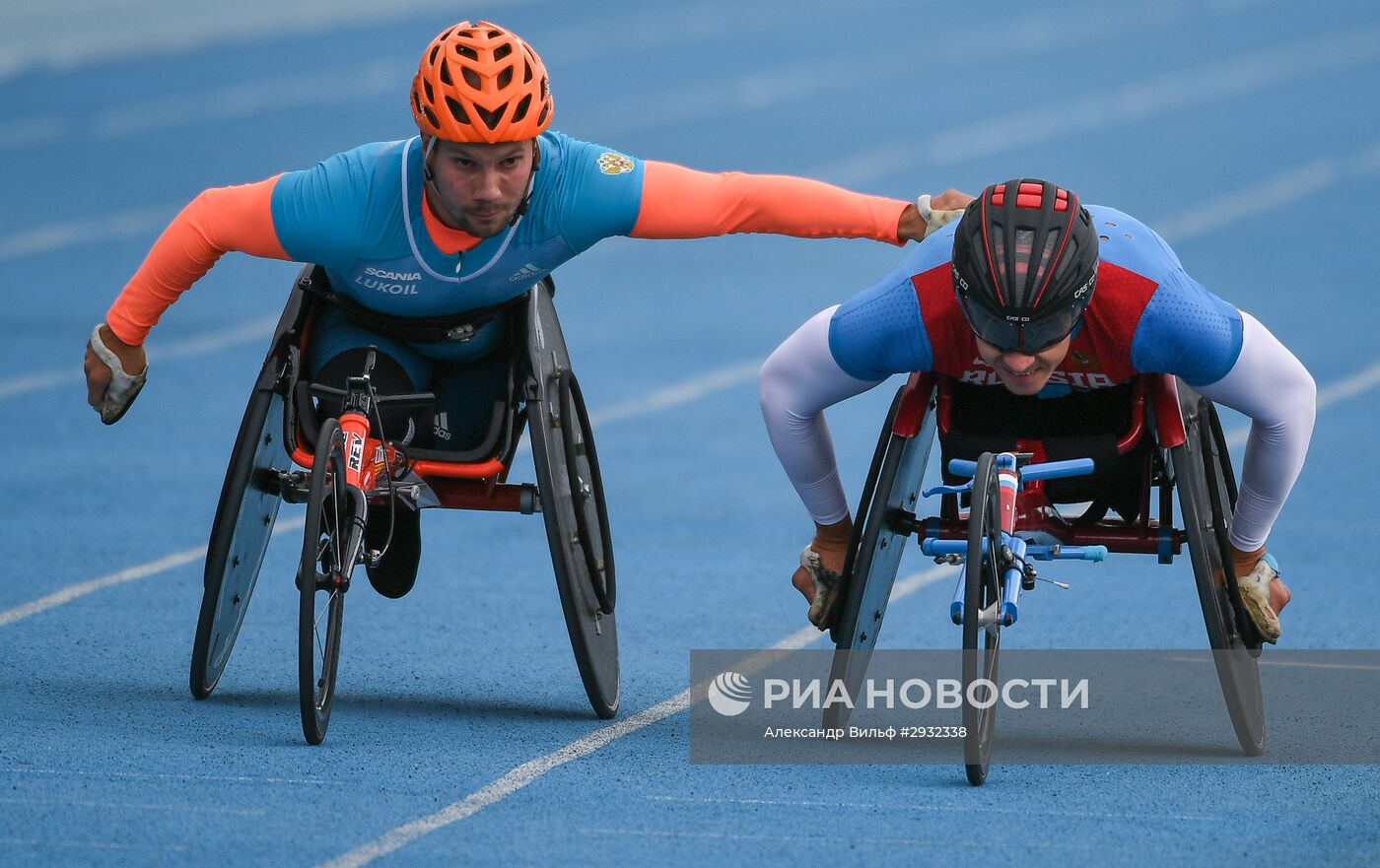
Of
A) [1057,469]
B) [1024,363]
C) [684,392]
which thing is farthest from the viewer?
[684,392]

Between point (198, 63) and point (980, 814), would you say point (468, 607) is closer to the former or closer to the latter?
point (980, 814)

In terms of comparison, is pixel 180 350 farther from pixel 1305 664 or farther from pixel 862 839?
pixel 862 839

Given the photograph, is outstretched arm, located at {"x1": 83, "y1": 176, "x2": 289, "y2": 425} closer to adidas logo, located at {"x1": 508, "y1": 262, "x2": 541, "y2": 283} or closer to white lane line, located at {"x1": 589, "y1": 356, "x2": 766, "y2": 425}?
adidas logo, located at {"x1": 508, "y1": 262, "x2": 541, "y2": 283}

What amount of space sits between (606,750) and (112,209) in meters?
11.7

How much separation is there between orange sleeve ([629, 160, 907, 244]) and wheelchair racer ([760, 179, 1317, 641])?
22cm

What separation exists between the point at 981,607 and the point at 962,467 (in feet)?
1.50

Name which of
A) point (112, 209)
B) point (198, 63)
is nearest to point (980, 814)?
point (112, 209)

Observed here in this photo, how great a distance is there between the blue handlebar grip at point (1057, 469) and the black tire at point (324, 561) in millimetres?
1693

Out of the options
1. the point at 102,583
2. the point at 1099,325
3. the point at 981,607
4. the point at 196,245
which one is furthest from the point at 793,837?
the point at 102,583

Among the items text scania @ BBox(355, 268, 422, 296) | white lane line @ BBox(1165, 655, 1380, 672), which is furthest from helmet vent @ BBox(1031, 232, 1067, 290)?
white lane line @ BBox(1165, 655, 1380, 672)

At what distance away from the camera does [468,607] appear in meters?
7.66

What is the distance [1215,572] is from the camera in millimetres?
5547

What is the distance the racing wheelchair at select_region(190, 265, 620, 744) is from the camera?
5523 mm

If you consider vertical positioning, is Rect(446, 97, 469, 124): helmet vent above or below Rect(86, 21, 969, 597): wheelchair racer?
above
